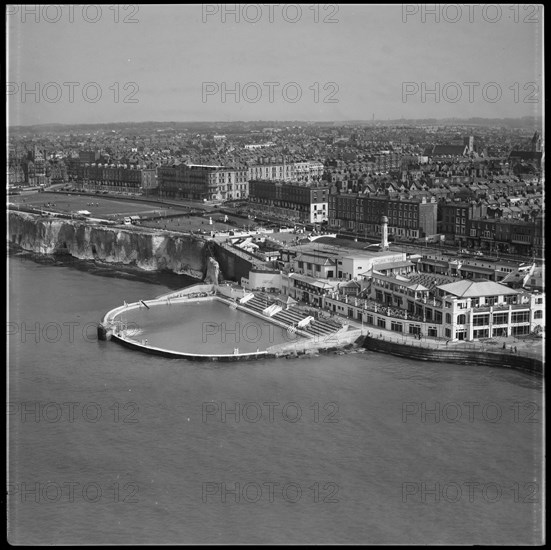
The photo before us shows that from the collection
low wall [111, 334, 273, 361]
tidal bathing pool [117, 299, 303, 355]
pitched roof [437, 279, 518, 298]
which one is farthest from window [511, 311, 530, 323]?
low wall [111, 334, 273, 361]

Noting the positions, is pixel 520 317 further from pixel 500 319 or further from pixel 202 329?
pixel 202 329

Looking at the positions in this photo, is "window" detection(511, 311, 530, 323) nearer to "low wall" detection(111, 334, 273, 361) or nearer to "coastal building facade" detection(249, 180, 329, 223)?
"low wall" detection(111, 334, 273, 361)

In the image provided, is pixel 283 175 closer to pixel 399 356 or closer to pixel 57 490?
pixel 399 356

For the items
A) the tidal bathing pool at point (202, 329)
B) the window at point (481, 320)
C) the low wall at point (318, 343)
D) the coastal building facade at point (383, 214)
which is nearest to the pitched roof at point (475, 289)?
the window at point (481, 320)

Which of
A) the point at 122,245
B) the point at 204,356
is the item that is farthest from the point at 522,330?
the point at 122,245

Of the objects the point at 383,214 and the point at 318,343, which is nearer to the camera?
the point at 318,343

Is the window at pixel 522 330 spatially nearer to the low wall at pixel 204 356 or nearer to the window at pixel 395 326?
the window at pixel 395 326
